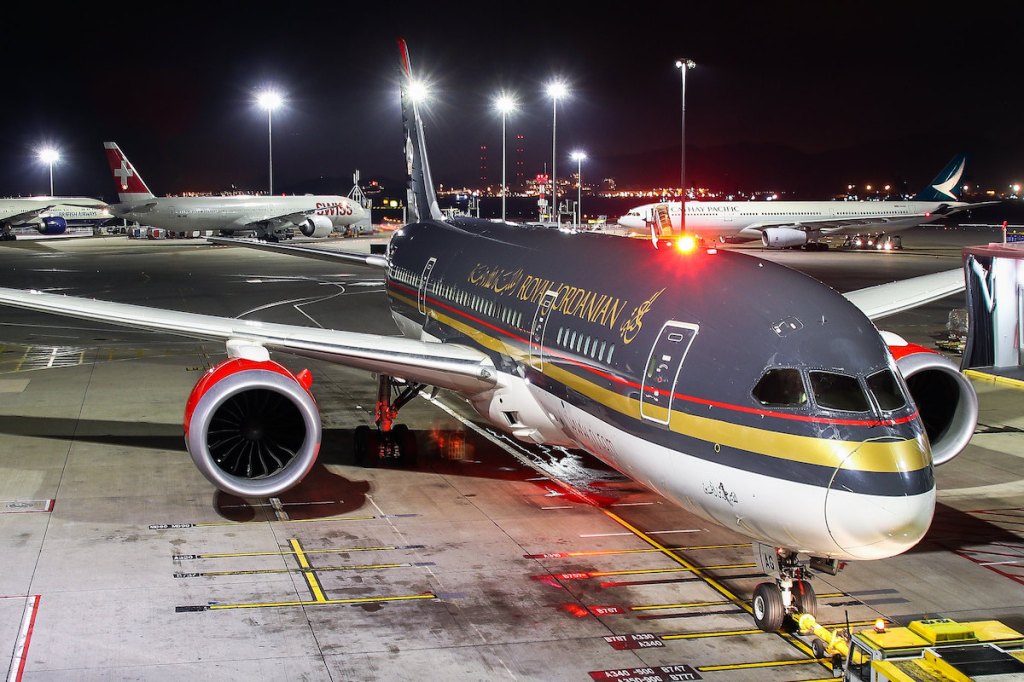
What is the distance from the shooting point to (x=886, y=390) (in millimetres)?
10406

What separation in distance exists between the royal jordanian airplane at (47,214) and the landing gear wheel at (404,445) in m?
78.0

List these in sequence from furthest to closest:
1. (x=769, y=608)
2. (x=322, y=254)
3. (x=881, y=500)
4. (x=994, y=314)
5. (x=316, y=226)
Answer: (x=316, y=226)
(x=322, y=254)
(x=994, y=314)
(x=769, y=608)
(x=881, y=500)

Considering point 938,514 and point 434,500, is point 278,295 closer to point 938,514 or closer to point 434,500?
point 434,500

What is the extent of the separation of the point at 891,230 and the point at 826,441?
76601 millimetres

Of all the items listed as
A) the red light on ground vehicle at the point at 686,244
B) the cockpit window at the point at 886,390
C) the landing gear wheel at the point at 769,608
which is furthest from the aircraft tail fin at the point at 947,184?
the cockpit window at the point at 886,390

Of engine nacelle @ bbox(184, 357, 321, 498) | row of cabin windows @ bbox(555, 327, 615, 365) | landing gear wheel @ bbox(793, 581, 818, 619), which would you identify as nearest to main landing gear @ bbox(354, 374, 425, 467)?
engine nacelle @ bbox(184, 357, 321, 498)

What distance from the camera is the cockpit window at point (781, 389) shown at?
10.4m

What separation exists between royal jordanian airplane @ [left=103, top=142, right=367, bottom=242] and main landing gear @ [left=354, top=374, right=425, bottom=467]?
69.1m

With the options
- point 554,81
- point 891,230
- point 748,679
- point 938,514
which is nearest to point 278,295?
point 554,81

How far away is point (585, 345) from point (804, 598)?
4.25 m

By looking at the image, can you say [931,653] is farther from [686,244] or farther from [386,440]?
[386,440]

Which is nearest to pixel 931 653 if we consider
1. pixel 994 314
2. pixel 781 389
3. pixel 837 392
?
pixel 837 392

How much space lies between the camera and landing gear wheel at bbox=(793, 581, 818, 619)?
11289mm

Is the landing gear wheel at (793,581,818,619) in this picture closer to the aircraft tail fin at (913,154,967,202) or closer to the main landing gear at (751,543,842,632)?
the main landing gear at (751,543,842,632)
